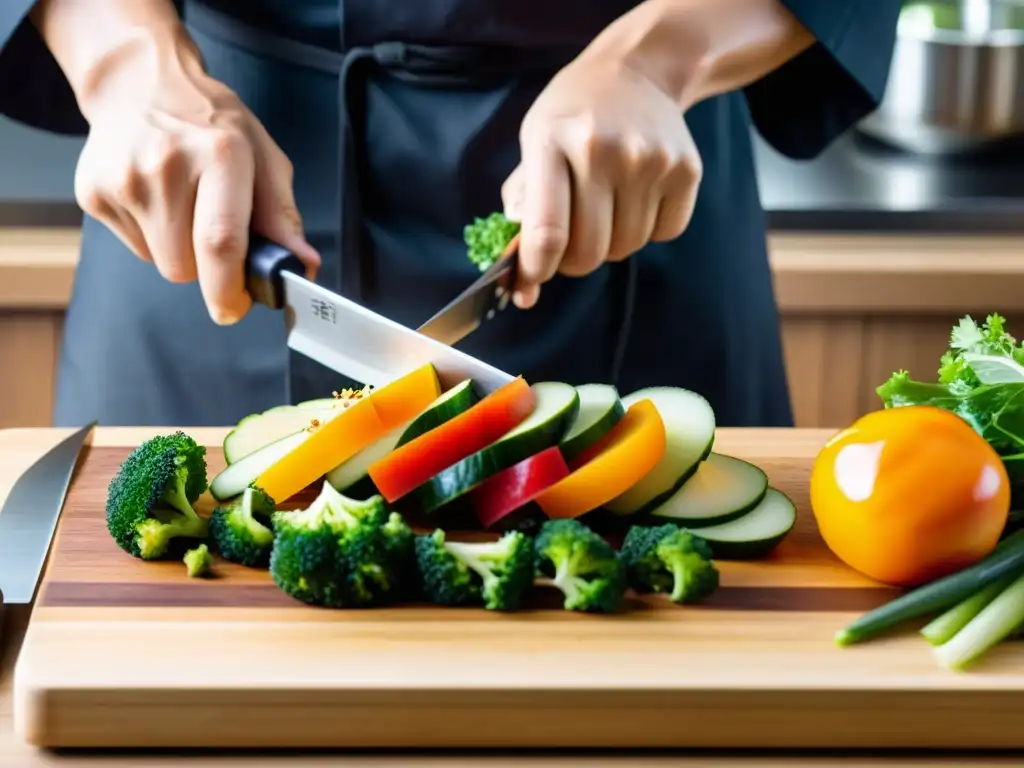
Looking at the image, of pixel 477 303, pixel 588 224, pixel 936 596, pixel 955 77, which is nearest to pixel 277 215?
pixel 477 303

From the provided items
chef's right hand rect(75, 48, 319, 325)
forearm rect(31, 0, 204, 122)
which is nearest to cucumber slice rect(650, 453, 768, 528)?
chef's right hand rect(75, 48, 319, 325)

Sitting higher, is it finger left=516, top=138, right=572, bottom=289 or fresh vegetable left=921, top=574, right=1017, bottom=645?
finger left=516, top=138, right=572, bottom=289

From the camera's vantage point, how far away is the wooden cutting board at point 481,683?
1104 millimetres

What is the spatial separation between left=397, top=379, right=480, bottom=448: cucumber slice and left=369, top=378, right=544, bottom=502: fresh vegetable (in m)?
0.01

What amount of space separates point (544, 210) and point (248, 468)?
45 centimetres

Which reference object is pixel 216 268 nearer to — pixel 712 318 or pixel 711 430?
pixel 711 430

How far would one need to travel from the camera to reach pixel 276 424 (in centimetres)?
150

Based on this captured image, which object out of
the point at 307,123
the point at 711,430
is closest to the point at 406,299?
the point at 307,123

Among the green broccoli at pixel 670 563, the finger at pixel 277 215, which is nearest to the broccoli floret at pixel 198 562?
the green broccoli at pixel 670 563

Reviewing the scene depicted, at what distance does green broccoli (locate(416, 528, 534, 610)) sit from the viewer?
120 centimetres

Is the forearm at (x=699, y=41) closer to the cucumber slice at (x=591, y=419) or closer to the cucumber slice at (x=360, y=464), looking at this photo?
the cucumber slice at (x=591, y=419)

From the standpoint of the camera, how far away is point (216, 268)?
5.19 feet

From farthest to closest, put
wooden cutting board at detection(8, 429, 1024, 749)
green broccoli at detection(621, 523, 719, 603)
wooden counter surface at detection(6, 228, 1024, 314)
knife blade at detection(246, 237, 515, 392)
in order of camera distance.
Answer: wooden counter surface at detection(6, 228, 1024, 314), knife blade at detection(246, 237, 515, 392), green broccoli at detection(621, 523, 719, 603), wooden cutting board at detection(8, 429, 1024, 749)

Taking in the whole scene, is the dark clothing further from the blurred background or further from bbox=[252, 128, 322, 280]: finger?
the blurred background
